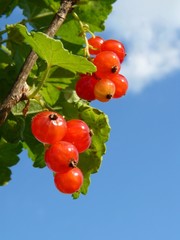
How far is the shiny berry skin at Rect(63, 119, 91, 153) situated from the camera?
3387 millimetres

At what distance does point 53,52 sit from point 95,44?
0.80 meters

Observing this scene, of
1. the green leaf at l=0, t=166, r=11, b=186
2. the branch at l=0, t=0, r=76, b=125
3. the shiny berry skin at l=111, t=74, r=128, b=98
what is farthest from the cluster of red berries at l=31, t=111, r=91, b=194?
the green leaf at l=0, t=166, r=11, b=186

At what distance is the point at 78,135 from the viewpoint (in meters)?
3.38

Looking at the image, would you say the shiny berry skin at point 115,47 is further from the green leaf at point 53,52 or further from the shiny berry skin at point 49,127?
the shiny berry skin at point 49,127

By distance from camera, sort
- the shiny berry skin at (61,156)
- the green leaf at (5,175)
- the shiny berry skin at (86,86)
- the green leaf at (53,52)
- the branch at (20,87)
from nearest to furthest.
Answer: the branch at (20,87), the green leaf at (53,52), the shiny berry skin at (61,156), the shiny berry skin at (86,86), the green leaf at (5,175)

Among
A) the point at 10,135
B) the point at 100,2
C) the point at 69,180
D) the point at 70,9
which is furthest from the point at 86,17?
the point at 69,180

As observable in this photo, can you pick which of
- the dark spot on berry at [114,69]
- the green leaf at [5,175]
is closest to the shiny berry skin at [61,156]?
the dark spot on berry at [114,69]

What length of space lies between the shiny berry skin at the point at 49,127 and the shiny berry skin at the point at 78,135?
3.2 inches

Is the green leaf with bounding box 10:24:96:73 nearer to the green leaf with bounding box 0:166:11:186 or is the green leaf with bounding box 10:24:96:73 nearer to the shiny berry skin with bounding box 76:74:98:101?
the shiny berry skin with bounding box 76:74:98:101

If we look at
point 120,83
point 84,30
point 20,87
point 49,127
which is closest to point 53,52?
point 20,87

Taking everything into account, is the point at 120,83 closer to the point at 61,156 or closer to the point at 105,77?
the point at 105,77

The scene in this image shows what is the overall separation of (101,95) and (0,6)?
1.24m

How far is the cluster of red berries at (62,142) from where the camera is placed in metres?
3.28

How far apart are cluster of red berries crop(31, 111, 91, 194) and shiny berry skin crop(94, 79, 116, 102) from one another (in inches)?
11.3
